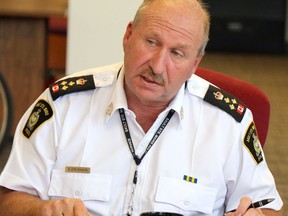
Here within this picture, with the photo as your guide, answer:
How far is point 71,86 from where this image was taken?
237cm

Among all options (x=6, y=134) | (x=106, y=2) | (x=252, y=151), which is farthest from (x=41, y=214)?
(x=6, y=134)

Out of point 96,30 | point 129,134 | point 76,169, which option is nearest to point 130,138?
point 129,134

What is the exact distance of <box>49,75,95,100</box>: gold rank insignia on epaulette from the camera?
2354 millimetres

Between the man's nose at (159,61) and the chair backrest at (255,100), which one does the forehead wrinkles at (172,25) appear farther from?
the chair backrest at (255,100)

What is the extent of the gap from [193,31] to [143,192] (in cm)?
49

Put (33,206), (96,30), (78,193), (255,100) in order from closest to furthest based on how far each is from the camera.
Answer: (33,206), (78,193), (255,100), (96,30)

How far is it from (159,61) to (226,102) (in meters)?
0.32

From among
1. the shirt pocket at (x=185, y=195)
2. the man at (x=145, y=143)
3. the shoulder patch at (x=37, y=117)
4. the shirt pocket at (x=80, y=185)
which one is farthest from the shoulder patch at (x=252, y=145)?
the shoulder patch at (x=37, y=117)

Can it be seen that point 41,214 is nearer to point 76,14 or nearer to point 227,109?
point 227,109

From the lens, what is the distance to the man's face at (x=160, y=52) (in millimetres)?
2209

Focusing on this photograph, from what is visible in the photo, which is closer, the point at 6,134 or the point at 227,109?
the point at 227,109

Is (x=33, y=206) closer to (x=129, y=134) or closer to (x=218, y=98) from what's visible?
(x=129, y=134)

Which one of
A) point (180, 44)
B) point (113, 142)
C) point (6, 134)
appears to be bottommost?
point (6, 134)

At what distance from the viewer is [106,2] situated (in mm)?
3867
